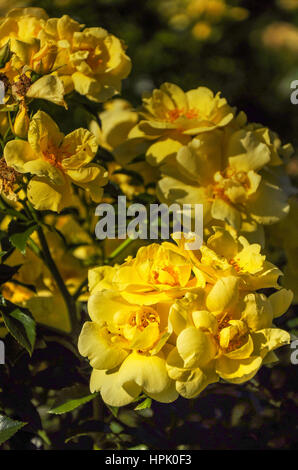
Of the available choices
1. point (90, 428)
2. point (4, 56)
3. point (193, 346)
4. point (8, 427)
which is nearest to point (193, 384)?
point (193, 346)

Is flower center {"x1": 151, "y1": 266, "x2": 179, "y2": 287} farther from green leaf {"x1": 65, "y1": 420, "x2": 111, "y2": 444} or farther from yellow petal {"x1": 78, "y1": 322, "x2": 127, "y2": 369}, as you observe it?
green leaf {"x1": 65, "y1": 420, "x2": 111, "y2": 444}

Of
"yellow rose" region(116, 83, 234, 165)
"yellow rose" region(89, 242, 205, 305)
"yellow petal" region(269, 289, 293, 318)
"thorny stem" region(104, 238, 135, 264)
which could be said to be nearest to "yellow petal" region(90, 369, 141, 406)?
"yellow rose" region(89, 242, 205, 305)

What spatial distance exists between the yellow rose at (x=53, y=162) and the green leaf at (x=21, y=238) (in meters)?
0.07

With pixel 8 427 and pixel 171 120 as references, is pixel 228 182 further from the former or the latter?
pixel 8 427

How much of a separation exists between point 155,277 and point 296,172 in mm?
2181

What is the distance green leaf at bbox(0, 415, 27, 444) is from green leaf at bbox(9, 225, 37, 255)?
0.81 feet

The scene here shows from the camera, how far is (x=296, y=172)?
3.10 metres

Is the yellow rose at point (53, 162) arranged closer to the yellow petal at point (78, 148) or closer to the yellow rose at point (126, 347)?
the yellow petal at point (78, 148)

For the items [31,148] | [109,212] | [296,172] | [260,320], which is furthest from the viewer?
[296,172]

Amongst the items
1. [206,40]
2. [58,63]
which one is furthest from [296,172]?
[58,63]

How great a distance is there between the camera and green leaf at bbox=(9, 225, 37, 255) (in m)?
1.14

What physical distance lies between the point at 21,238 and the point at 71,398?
28 centimetres
